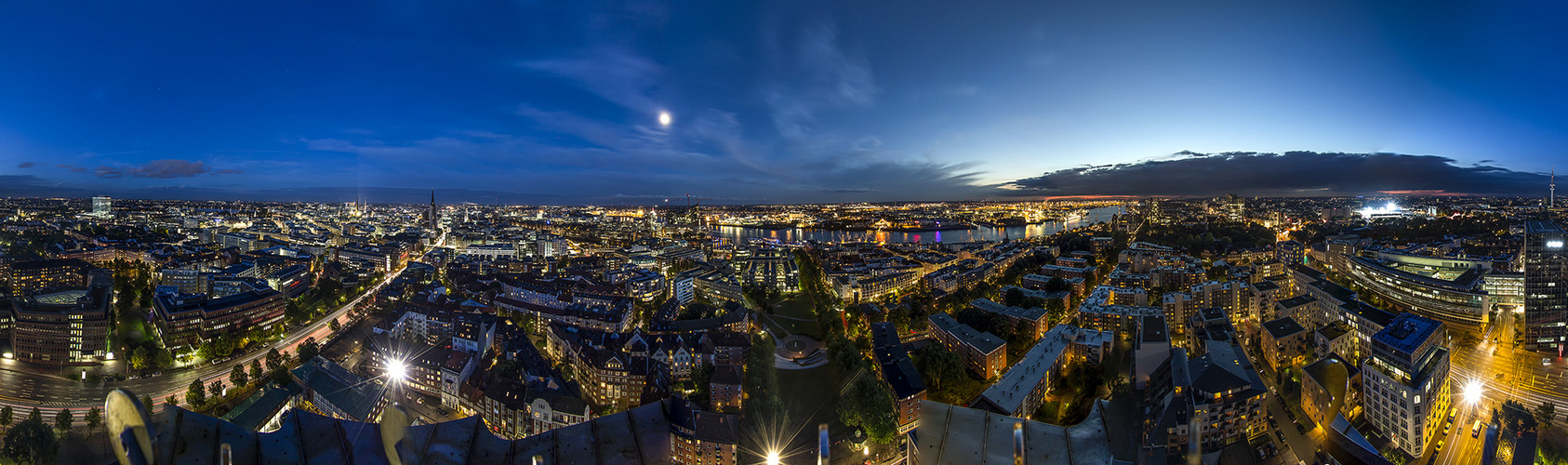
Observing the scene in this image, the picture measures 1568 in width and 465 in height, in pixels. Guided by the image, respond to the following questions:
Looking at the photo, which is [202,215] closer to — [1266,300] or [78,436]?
[78,436]

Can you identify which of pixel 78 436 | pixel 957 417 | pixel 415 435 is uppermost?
pixel 415 435

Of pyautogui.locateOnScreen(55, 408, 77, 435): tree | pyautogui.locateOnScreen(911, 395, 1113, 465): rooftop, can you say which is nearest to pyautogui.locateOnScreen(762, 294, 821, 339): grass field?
pyautogui.locateOnScreen(911, 395, 1113, 465): rooftop

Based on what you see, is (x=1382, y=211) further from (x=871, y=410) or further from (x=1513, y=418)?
(x=871, y=410)

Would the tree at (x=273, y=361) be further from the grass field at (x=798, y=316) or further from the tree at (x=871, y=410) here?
the tree at (x=871, y=410)

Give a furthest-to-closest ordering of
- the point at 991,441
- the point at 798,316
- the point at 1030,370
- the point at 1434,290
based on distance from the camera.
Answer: the point at 798,316, the point at 1434,290, the point at 1030,370, the point at 991,441

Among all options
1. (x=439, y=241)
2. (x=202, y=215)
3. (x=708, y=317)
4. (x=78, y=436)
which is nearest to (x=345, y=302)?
(x=78, y=436)

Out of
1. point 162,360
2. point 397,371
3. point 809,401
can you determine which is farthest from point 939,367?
point 162,360
